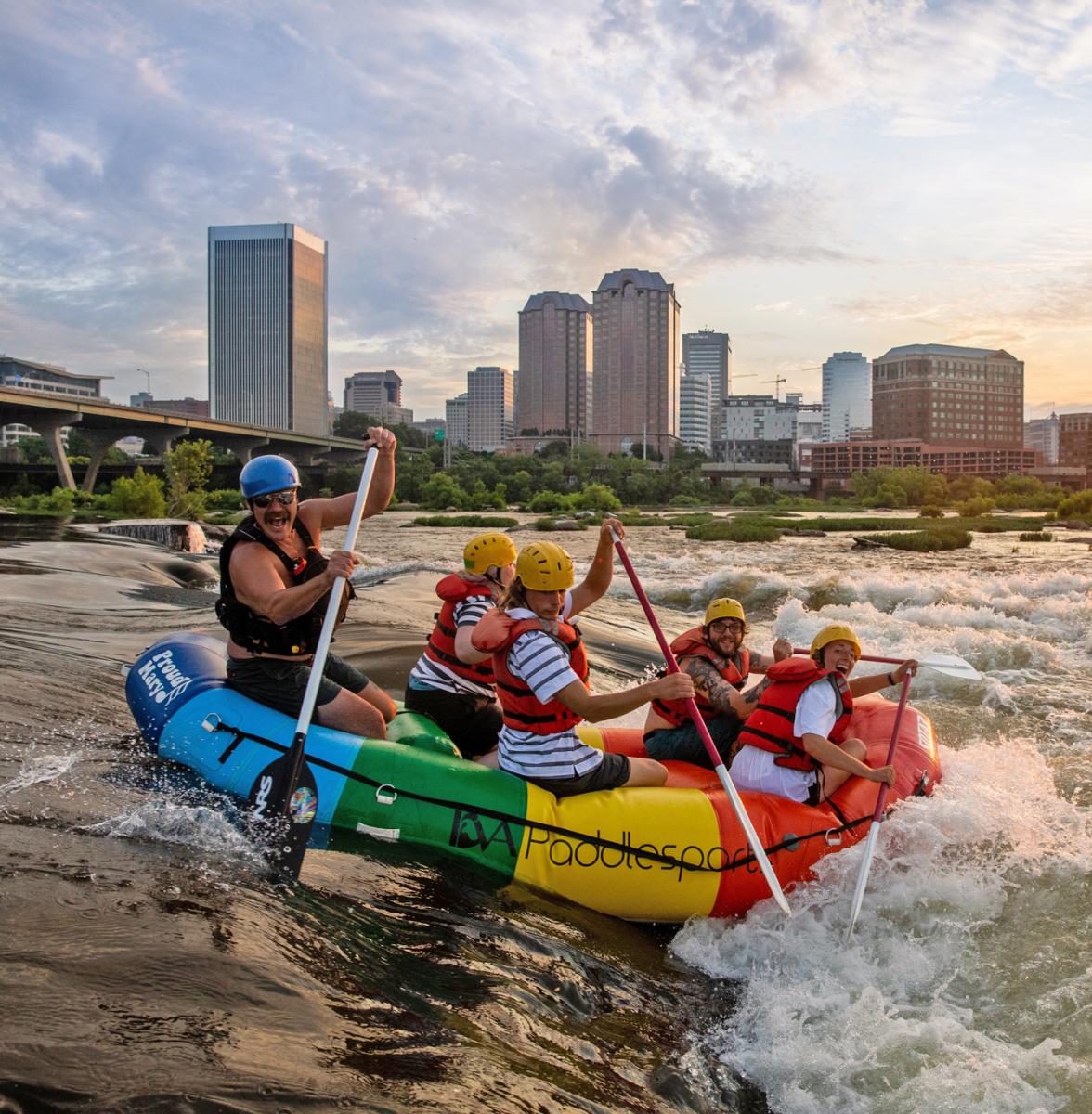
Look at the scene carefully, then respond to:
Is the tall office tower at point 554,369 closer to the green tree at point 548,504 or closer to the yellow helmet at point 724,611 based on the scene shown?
the green tree at point 548,504

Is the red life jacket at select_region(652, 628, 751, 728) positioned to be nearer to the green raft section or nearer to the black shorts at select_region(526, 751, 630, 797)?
the black shorts at select_region(526, 751, 630, 797)

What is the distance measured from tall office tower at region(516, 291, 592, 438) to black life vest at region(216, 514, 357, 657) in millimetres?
167143

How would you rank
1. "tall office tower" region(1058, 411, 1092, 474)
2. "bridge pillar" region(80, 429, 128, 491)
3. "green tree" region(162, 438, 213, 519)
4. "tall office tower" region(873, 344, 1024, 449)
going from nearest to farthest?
"green tree" region(162, 438, 213, 519) < "bridge pillar" region(80, 429, 128, 491) < "tall office tower" region(1058, 411, 1092, 474) < "tall office tower" region(873, 344, 1024, 449)

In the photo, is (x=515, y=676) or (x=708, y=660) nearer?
Result: (x=515, y=676)

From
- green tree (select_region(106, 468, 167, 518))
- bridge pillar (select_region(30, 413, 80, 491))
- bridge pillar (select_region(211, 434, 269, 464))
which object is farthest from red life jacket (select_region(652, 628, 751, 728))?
bridge pillar (select_region(211, 434, 269, 464))

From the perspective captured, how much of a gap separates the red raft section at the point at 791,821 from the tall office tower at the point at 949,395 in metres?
152

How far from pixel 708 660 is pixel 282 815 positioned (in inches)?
96.5

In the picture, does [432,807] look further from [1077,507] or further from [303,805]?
[1077,507]

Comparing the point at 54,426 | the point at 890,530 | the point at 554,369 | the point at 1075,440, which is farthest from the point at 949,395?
the point at 54,426

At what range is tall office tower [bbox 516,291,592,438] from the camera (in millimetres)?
172875

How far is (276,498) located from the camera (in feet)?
16.1

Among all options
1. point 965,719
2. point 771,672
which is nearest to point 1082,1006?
point 771,672

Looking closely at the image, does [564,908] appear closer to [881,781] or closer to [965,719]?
[881,781]

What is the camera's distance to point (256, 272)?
529ft
